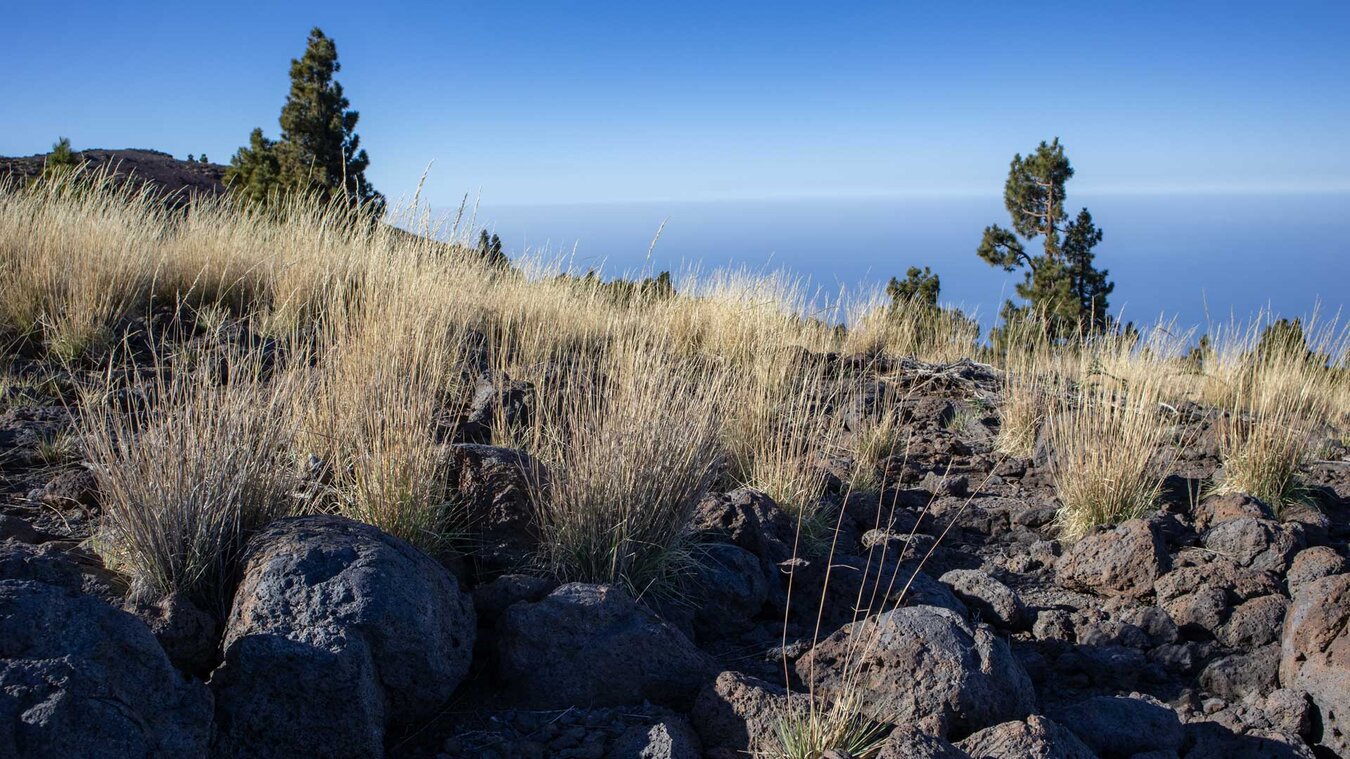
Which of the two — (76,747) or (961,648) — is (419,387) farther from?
(961,648)

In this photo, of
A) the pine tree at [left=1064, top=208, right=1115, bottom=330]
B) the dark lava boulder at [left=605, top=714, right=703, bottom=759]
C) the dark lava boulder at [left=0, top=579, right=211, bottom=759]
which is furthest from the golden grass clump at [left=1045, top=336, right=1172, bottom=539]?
the pine tree at [left=1064, top=208, right=1115, bottom=330]

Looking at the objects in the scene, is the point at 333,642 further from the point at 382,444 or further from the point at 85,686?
the point at 382,444

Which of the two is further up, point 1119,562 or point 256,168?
point 256,168

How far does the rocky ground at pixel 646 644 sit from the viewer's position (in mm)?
2342

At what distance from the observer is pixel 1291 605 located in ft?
13.0

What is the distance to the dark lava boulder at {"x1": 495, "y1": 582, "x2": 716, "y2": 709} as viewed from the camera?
3.00m

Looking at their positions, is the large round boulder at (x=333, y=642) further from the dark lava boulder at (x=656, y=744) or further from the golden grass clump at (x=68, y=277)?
the golden grass clump at (x=68, y=277)

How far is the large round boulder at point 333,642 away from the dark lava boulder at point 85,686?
0.18 m

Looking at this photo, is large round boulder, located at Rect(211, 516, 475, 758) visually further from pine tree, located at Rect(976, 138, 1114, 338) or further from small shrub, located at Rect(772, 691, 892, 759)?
pine tree, located at Rect(976, 138, 1114, 338)

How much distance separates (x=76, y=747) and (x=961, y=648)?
2.48m

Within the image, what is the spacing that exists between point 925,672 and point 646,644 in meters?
0.90

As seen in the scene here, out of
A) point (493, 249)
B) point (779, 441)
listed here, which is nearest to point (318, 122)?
point (493, 249)

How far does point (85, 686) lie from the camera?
2117 millimetres

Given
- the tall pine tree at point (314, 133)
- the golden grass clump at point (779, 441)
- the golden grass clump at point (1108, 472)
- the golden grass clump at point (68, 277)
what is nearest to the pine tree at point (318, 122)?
the tall pine tree at point (314, 133)
